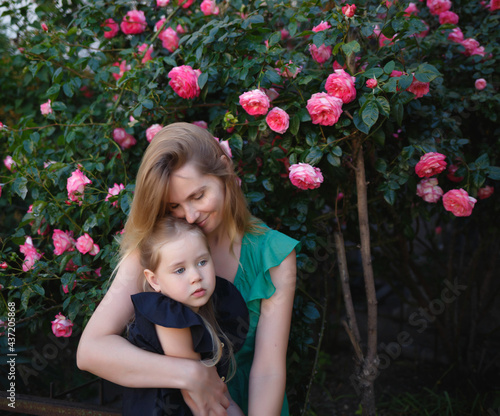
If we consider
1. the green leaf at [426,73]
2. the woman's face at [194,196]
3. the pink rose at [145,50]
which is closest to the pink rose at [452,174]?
the green leaf at [426,73]

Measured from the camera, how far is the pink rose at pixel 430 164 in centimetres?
169

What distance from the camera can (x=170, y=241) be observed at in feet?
4.34

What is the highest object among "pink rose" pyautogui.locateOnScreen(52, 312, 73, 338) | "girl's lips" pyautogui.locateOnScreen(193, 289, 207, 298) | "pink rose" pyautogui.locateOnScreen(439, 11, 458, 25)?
"pink rose" pyautogui.locateOnScreen(439, 11, 458, 25)

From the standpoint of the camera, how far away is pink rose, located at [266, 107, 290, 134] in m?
1.63

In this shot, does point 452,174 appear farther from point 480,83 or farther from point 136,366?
point 136,366

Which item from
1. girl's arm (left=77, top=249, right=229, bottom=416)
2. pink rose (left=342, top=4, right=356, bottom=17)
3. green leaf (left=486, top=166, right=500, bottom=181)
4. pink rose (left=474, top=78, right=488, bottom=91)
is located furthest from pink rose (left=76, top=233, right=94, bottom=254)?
pink rose (left=474, top=78, right=488, bottom=91)

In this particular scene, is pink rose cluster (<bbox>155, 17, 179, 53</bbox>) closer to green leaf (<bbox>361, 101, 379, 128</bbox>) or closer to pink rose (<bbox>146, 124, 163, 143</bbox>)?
pink rose (<bbox>146, 124, 163, 143</bbox>)

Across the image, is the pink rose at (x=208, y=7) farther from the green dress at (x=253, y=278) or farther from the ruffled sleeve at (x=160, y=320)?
the ruffled sleeve at (x=160, y=320)

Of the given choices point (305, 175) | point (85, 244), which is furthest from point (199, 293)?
point (85, 244)

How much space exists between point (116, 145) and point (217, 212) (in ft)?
2.30

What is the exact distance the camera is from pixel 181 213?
4.74 ft

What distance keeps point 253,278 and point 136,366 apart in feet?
1.58

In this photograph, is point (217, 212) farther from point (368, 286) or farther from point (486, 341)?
point (486, 341)

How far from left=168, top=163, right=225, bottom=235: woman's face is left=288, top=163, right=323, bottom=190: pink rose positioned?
12.1 inches
